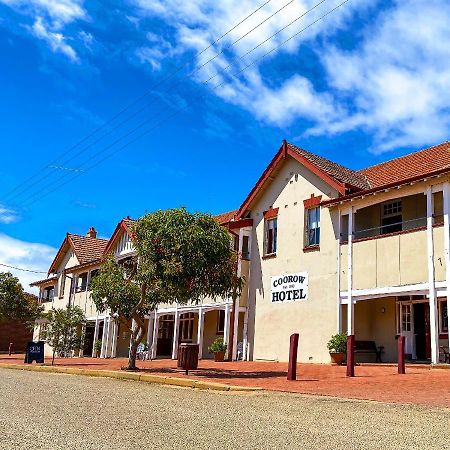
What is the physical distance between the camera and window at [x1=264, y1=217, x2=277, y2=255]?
23.8 metres

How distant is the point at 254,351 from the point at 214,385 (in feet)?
37.3

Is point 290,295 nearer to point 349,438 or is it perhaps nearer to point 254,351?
point 254,351

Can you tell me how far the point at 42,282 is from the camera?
4356 centimetres

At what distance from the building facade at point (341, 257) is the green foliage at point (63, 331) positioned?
536cm

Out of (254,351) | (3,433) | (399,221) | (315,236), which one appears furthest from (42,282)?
(3,433)

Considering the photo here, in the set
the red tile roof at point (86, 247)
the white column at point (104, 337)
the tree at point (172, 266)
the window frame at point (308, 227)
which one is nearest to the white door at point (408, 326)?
the window frame at point (308, 227)

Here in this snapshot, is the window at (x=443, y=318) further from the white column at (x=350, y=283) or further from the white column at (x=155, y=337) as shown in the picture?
the white column at (x=155, y=337)

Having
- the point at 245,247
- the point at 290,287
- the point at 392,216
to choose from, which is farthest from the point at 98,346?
the point at 392,216

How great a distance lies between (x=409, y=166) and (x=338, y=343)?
7.24m

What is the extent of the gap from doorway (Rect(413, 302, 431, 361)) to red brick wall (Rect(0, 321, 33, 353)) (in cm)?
3361

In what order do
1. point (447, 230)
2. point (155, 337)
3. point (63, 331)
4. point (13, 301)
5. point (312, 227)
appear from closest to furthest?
point (447, 230)
point (312, 227)
point (63, 331)
point (155, 337)
point (13, 301)

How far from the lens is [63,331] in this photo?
2422 centimetres

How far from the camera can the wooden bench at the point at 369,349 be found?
64.7 ft

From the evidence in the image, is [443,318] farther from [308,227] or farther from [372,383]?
[372,383]
